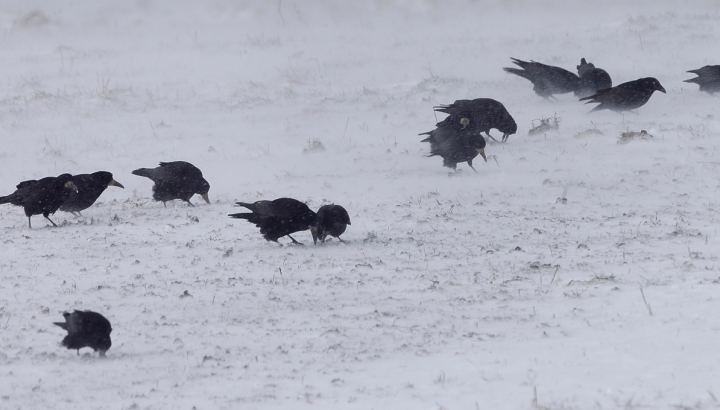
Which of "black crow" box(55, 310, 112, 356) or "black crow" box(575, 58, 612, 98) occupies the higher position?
"black crow" box(575, 58, 612, 98)

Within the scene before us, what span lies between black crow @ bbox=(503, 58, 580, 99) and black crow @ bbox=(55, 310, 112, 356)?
13014 mm

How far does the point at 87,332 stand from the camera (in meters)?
4.93

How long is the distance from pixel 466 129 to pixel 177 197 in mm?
4867

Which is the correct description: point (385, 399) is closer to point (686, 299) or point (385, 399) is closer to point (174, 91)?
point (686, 299)

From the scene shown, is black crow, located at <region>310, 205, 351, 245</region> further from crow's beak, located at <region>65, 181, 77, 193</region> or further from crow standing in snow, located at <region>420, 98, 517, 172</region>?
crow standing in snow, located at <region>420, 98, 517, 172</region>

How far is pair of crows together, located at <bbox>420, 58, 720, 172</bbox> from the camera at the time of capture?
11703 mm

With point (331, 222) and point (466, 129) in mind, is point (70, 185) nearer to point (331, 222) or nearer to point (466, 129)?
point (331, 222)

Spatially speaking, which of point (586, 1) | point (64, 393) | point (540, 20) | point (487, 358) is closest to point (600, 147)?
point (487, 358)

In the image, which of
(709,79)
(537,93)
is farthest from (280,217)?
(709,79)

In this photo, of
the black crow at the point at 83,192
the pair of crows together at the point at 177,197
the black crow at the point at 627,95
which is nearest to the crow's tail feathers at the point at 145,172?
the pair of crows together at the point at 177,197

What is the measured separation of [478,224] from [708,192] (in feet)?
11.1

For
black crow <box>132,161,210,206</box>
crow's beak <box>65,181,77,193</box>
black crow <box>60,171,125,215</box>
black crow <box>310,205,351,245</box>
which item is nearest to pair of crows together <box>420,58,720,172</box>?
black crow <box>132,161,210,206</box>

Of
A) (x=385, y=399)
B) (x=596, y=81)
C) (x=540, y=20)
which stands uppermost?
(x=540, y=20)

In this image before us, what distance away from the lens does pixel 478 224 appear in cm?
862
